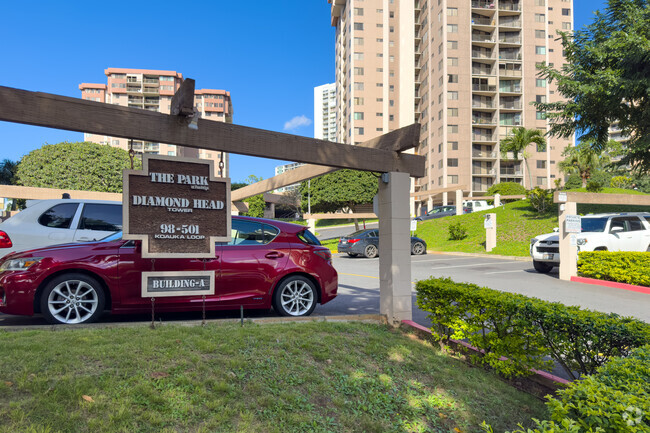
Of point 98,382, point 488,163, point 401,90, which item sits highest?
point 401,90

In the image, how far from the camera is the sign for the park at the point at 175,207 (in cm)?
438

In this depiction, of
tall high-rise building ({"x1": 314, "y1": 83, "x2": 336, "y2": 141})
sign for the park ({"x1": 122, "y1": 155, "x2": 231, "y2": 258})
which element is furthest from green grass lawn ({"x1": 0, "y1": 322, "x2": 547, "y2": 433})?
tall high-rise building ({"x1": 314, "y1": 83, "x2": 336, "y2": 141})

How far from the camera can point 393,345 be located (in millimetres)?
4707

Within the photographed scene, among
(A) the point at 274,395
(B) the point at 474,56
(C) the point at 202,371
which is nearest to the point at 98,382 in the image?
(C) the point at 202,371

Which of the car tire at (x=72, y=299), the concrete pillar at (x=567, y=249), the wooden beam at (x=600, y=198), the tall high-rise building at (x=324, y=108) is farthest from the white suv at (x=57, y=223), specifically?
the tall high-rise building at (x=324, y=108)

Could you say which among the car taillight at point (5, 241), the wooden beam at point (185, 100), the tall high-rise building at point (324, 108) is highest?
the tall high-rise building at point (324, 108)

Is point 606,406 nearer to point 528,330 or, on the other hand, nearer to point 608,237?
point 528,330

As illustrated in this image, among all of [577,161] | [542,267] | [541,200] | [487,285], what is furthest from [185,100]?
[577,161]

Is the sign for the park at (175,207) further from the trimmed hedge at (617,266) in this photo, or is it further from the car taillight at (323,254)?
the trimmed hedge at (617,266)

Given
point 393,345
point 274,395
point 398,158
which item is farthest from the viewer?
point 398,158

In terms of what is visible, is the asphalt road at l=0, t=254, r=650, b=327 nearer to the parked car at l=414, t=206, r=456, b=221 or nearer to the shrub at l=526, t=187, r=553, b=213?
the shrub at l=526, t=187, r=553, b=213

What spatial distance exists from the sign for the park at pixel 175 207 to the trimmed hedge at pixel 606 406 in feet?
11.6

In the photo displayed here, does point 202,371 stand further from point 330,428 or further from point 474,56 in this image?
point 474,56

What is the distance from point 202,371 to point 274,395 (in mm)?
663
